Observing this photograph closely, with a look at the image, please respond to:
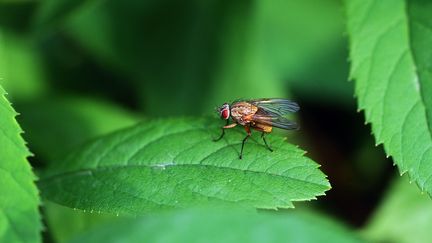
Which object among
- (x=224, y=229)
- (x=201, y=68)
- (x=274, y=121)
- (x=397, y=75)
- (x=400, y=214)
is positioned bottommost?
(x=400, y=214)

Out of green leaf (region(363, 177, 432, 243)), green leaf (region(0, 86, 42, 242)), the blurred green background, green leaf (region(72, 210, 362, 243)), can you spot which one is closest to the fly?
green leaf (region(0, 86, 42, 242))

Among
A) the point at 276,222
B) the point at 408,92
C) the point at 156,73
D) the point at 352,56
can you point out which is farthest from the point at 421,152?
the point at 156,73

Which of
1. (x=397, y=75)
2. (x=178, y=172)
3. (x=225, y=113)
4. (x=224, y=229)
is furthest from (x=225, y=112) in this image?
(x=224, y=229)

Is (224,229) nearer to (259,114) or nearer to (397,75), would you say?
(259,114)

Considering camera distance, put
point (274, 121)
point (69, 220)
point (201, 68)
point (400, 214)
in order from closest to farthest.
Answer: point (274, 121) → point (69, 220) → point (400, 214) → point (201, 68)

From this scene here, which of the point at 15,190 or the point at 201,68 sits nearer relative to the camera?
the point at 15,190
